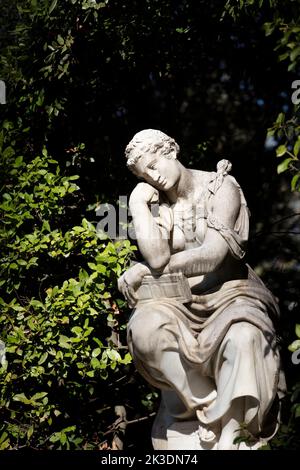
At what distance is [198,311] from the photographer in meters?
5.59

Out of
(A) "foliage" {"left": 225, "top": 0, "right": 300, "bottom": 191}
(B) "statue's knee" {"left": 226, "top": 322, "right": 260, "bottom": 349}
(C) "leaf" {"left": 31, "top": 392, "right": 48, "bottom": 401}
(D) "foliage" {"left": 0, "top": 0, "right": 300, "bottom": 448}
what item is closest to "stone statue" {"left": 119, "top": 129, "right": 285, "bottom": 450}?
(B) "statue's knee" {"left": 226, "top": 322, "right": 260, "bottom": 349}

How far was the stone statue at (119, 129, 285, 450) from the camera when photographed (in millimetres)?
5137

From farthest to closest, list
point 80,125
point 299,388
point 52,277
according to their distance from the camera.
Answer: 1. point 80,125
2. point 52,277
3. point 299,388

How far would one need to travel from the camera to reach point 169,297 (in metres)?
5.49

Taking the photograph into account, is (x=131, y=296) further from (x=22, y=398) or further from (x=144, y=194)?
(x=22, y=398)

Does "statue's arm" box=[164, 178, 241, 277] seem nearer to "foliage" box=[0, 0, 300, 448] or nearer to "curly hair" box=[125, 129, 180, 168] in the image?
"curly hair" box=[125, 129, 180, 168]

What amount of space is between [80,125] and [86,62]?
1.59 ft

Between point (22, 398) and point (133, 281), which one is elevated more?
point (133, 281)

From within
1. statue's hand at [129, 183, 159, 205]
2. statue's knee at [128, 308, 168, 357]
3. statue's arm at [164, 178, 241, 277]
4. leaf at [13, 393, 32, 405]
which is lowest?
leaf at [13, 393, 32, 405]

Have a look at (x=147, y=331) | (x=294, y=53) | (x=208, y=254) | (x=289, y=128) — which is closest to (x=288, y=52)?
(x=294, y=53)

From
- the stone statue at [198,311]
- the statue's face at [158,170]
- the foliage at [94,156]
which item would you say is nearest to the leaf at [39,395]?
the foliage at [94,156]

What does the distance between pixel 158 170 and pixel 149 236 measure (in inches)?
17.8
